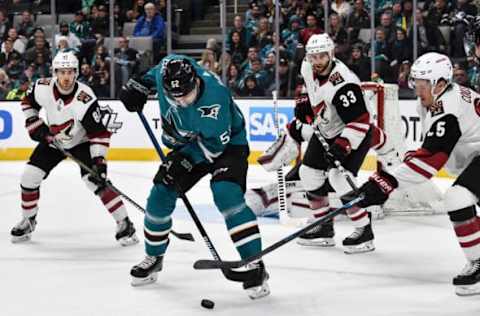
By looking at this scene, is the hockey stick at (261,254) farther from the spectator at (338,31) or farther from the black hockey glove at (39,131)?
the spectator at (338,31)

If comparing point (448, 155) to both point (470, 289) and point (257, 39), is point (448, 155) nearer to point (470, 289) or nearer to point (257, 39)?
point (470, 289)

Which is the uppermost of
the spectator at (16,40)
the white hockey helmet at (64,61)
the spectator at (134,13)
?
the spectator at (134,13)

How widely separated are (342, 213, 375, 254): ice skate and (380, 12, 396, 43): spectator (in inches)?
149

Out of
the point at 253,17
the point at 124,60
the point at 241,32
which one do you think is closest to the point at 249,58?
the point at 241,32

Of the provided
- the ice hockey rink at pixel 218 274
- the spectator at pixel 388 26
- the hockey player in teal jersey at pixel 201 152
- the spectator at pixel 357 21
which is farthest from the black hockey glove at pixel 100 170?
the spectator at pixel 357 21

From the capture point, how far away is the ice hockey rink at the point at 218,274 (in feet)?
11.8

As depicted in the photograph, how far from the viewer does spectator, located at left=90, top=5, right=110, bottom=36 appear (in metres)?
9.63

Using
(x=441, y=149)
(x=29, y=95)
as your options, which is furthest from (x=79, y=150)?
(x=441, y=149)

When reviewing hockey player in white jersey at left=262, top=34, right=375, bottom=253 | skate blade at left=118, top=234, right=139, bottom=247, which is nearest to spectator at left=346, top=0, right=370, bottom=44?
hockey player in white jersey at left=262, top=34, right=375, bottom=253

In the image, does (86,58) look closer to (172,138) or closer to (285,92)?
(285,92)

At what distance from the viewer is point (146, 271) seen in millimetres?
3939

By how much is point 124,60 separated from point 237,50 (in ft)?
4.02

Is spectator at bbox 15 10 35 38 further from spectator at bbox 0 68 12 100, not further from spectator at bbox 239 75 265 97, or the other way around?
spectator at bbox 239 75 265 97

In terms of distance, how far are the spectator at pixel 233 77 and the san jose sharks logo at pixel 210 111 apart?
17.7 feet
